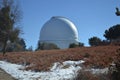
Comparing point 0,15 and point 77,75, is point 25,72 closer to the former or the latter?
point 77,75

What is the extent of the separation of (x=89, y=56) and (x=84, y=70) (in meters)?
6.20

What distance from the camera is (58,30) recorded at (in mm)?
84000

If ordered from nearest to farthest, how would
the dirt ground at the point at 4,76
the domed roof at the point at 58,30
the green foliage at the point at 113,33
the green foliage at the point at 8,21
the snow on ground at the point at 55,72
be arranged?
the snow on ground at the point at 55,72 → the dirt ground at the point at 4,76 → the green foliage at the point at 8,21 → the green foliage at the point at 113,33 → the domed roof at the point at 58,30

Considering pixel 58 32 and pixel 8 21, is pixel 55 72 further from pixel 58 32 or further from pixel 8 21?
pixel 58 32

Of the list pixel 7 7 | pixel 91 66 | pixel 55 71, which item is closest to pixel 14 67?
pixel 55 71

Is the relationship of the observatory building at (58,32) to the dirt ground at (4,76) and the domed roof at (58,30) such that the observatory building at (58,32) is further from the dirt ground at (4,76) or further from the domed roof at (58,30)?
the dirt ground at (4,76)

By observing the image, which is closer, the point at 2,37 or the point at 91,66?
the point at 91,66

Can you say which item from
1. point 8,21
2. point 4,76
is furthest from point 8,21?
point 4,76

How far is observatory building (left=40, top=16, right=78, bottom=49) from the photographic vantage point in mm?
83625

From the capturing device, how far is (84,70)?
19.8m

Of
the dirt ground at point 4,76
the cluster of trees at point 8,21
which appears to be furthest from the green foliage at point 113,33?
the dirt ground at point 4,76

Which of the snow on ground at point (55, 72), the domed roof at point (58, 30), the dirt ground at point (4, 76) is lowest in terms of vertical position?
the dirt ground at point (4, 76)

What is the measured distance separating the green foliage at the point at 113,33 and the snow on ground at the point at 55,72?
30.2 m

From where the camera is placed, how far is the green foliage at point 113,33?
53.5 meters
